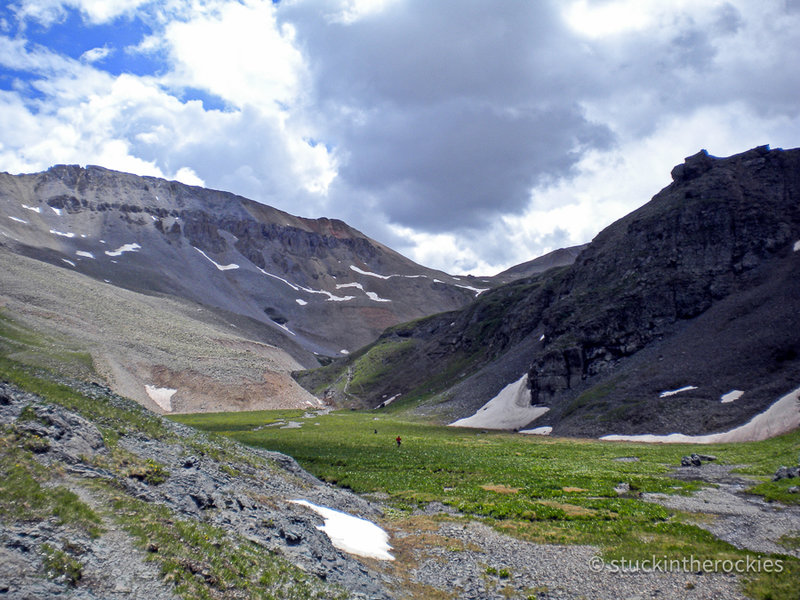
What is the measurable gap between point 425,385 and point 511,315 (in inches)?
941

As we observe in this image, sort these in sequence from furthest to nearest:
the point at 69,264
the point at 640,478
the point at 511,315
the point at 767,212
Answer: the point at 69,264 → the point at 511,315 → the point at 767,212 → the point at 640,478

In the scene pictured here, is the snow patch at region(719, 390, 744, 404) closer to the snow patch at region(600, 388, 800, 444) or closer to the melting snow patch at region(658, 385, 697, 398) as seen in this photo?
the melting snow patch at region(658, 385, 697, 398)

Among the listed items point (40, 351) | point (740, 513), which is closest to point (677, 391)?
point (740, 513)

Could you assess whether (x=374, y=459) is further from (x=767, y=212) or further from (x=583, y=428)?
(x=767, y=212)

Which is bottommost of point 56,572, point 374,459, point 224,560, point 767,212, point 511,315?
point 374,459

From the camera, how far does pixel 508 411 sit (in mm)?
72500

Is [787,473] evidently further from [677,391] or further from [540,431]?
[540,431]

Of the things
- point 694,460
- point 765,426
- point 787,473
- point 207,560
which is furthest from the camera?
Answer: point 765,426

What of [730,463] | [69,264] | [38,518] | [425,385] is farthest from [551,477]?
[69,264]

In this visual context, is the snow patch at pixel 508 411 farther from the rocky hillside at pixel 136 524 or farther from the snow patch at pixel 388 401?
the rocky hillside at pixel 136 524

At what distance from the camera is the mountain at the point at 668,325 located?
5291 centimetres

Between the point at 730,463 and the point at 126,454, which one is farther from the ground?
the point at 126,454

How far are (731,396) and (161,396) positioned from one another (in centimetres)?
8023

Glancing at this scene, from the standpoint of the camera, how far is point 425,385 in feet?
362
